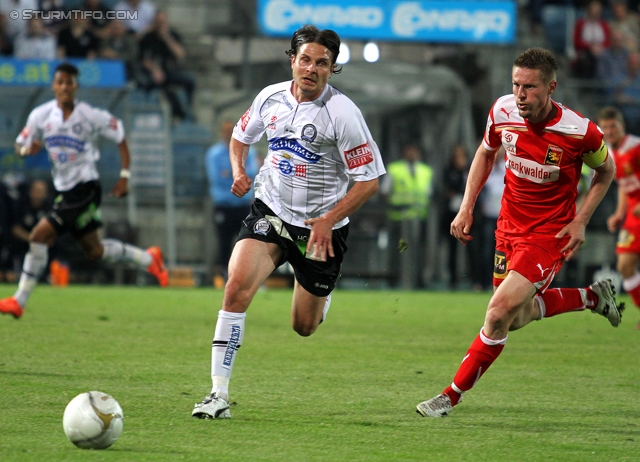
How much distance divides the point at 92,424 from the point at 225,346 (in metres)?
1.28

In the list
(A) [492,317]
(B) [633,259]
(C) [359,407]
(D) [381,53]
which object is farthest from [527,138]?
(D) [381,53]

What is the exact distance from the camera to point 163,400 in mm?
6266

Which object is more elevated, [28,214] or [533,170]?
[533,170]

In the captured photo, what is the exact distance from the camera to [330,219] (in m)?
5.90

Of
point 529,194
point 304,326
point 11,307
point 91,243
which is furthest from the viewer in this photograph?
point 91,243

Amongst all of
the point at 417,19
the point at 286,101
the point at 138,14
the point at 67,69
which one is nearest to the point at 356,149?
the point at 286,101

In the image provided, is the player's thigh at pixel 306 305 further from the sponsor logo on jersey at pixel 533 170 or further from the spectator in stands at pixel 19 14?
the spectator in stands at pixel 19 14

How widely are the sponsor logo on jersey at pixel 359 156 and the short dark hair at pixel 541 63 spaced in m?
1.02

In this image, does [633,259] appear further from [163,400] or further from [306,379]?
[163,400]

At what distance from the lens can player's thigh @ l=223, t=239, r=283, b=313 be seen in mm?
5949

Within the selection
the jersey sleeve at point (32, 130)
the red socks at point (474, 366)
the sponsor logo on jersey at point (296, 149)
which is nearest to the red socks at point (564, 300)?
the red socks at point (474, 366)

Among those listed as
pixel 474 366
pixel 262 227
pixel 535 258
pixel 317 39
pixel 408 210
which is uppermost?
pixel 317 39

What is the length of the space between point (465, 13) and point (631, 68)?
3.77 meters

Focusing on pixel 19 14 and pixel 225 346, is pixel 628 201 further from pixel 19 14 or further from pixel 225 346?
pixel 19 14
